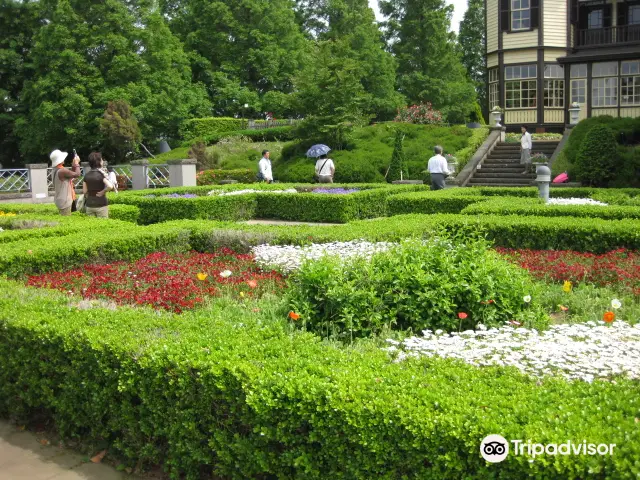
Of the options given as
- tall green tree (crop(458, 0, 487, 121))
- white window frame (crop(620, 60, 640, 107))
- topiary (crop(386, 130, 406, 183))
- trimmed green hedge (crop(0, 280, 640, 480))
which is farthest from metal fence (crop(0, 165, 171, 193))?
tall green tree (crop(458, 0, 487, 121))

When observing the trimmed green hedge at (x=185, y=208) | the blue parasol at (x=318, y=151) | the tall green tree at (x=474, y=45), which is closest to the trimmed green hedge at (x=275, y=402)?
the trimmed green hedge at (x=185, y=208)

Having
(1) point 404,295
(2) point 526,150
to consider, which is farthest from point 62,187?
(2) point 526,150

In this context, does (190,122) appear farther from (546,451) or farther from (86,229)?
(546,451)

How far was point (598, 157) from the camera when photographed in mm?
20438

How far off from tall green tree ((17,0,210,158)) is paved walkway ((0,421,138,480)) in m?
31.2

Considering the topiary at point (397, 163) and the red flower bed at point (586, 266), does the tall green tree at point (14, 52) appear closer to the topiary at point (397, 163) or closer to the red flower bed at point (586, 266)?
the topiary at point (397, 163)

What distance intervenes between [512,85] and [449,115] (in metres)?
4.30

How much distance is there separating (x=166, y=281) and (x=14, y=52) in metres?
34.8

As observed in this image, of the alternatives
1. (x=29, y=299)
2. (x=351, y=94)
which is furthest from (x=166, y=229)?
(x=351, y=94)

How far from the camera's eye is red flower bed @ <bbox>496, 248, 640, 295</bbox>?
312 inches

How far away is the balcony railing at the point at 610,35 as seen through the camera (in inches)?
1206

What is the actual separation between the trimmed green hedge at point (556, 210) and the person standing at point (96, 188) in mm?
6374

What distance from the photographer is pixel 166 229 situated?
10516 millimetres

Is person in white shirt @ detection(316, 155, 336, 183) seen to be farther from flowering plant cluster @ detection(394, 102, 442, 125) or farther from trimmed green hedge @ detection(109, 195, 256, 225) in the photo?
flowering plant cluster @ detection(394, 102, 442, 125)
